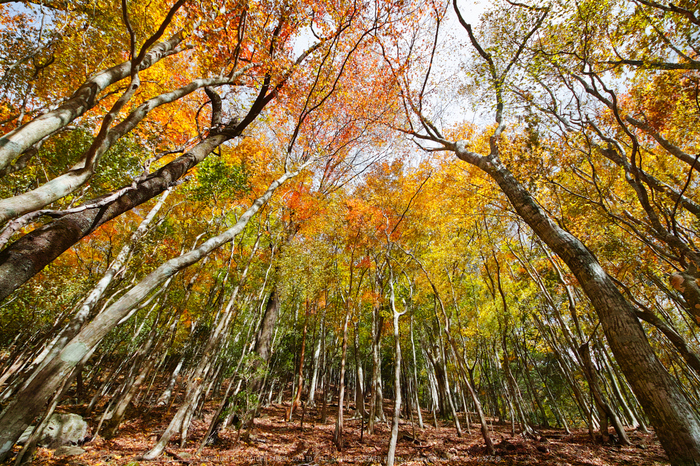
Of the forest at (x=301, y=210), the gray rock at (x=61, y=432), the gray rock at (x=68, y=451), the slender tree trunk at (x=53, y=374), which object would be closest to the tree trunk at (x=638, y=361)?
the forest at (x=301, y=210)

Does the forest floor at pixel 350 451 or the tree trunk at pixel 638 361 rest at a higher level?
the tree trunk at pixel 638 361

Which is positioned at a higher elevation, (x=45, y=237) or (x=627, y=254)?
(x=627, y=254)

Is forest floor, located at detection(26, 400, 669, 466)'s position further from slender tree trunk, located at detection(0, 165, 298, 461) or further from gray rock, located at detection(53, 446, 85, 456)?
slender tree trunk, located at detection(0, 165, 298, 461)

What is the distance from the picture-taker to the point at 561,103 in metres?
7.49

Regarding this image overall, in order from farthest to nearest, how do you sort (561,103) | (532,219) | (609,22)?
(561,103)
(609,22)
(532,219)

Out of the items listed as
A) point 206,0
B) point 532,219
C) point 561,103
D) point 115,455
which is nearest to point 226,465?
point 115,455

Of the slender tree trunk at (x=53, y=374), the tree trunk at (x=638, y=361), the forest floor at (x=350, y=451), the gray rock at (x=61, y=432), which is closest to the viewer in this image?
the slender tree trunk at (x=53, y=374)

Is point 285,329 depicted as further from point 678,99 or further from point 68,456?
point 678,99

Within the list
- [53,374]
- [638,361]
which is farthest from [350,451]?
[53,374]

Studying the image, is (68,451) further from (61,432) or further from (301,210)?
(301,210)

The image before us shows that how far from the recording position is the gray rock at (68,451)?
6.99 metres

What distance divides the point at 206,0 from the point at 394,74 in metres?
4.29

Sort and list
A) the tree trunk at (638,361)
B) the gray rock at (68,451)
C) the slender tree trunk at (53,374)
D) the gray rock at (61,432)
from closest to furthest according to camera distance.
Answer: the slender tree trunk at (53,374) → the tree trunk at (638,361) → the gray rock at (68,451) → the gray rock at (61,432)

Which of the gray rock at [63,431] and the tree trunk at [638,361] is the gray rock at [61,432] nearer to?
the gray rock at [63,431]
